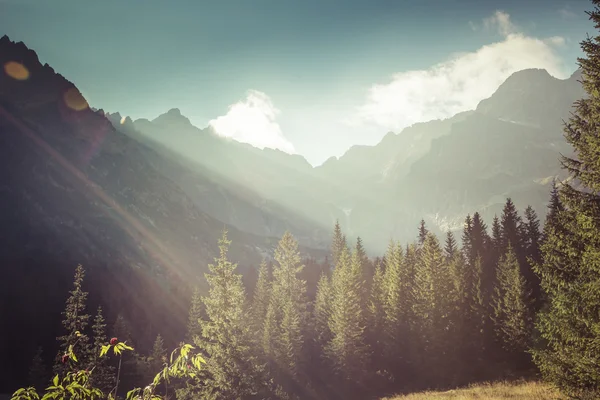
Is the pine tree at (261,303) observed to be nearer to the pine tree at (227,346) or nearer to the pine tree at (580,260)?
the pine tree at (227,346)

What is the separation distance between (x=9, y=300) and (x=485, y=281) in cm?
8900

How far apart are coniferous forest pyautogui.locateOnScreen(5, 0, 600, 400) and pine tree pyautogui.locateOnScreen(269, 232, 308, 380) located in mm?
135

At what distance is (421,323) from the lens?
3631 centimetres

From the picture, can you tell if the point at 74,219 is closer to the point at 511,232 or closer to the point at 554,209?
the point at 511,232

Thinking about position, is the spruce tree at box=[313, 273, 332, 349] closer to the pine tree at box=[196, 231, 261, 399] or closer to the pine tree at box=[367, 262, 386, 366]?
the pine tree at box=[367, 262, 386, 366]

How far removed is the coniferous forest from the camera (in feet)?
34.5

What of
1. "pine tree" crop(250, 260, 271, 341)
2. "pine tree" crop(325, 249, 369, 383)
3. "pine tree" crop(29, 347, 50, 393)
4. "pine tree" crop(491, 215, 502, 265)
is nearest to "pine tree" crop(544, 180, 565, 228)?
"pine tree" crop(491, 215, 502, 265)

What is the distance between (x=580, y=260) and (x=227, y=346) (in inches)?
769

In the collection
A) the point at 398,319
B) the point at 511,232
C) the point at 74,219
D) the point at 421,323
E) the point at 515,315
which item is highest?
the point at 74,219

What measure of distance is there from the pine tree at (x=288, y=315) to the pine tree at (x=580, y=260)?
97.3 ft

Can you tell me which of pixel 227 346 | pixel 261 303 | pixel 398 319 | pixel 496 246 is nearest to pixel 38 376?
pixel 261 303

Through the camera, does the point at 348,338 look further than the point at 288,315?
No

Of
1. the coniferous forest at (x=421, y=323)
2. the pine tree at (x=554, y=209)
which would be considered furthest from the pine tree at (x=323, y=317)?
the pine tree at (x=554, y=209)

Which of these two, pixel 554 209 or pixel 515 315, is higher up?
pixel 554 209
